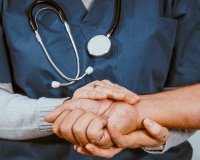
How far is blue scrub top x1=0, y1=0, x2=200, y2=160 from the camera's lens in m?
0.58

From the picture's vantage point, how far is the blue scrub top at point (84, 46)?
575mm

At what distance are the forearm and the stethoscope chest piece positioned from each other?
0.68ft

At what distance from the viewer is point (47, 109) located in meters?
0.54

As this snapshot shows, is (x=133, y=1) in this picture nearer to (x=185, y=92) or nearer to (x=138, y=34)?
(x=138, y=34)

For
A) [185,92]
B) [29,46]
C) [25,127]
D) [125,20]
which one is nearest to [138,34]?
[125,20]

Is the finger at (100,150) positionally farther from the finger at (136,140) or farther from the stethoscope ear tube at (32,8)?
the stethoscope ear tube at (32,8)

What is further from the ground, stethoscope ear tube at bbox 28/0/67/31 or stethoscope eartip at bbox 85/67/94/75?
stethoscope ear tube at bbox 28/0/67/31

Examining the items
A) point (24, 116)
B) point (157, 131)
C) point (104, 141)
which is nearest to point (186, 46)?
point (157, 131)

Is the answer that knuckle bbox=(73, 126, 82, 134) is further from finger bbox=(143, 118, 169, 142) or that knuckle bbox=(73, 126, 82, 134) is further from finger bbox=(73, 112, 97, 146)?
finger bbox=(143, 118, 169, 142)

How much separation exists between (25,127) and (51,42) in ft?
0.98

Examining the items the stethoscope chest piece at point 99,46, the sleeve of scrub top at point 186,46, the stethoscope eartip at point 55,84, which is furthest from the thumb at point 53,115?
the sleeve of scrub top at point 186,46

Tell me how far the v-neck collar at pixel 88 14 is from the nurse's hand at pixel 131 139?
1.11 feet

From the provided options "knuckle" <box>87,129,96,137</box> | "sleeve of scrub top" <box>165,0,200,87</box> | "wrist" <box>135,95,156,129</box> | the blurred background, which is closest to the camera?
"knuckle" <box>87,129,96,137</box>

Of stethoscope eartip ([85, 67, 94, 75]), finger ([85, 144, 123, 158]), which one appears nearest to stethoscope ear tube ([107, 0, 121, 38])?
stethoscope eartip ([85, 67, 94, 75])
